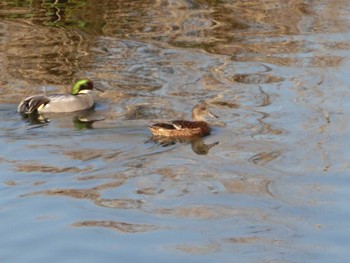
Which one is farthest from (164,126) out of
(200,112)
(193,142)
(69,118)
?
(69,118)

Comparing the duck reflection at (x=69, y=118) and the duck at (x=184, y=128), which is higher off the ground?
the duck at (x=184, y=128)

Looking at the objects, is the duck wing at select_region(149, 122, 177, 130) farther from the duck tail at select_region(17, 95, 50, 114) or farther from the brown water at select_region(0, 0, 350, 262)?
the duck tail at select_region(17, 95, 50, 114)

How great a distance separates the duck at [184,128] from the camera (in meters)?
10.7

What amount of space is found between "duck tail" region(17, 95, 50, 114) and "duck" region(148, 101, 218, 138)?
1482 millimetres

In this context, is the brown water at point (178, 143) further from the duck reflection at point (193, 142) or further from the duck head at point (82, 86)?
the duck head at point (82, 86)

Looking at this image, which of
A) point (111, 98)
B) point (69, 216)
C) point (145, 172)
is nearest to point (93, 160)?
point (145, 172)

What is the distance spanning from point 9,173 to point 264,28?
6.55 metres

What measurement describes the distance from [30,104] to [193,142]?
6.09ft

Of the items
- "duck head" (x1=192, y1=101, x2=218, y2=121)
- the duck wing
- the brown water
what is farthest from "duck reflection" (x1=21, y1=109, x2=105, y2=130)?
"duck head" (x1=192, y1=101, x2=218, y2=121)

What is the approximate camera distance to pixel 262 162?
32.8 ft

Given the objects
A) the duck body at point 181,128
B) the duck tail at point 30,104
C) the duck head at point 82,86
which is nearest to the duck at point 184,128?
the duck body at point 181,128

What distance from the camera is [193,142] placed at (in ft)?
35.5

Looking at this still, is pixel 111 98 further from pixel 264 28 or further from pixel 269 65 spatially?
pixel 264 28

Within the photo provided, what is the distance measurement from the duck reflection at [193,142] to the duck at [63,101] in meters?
1.56
